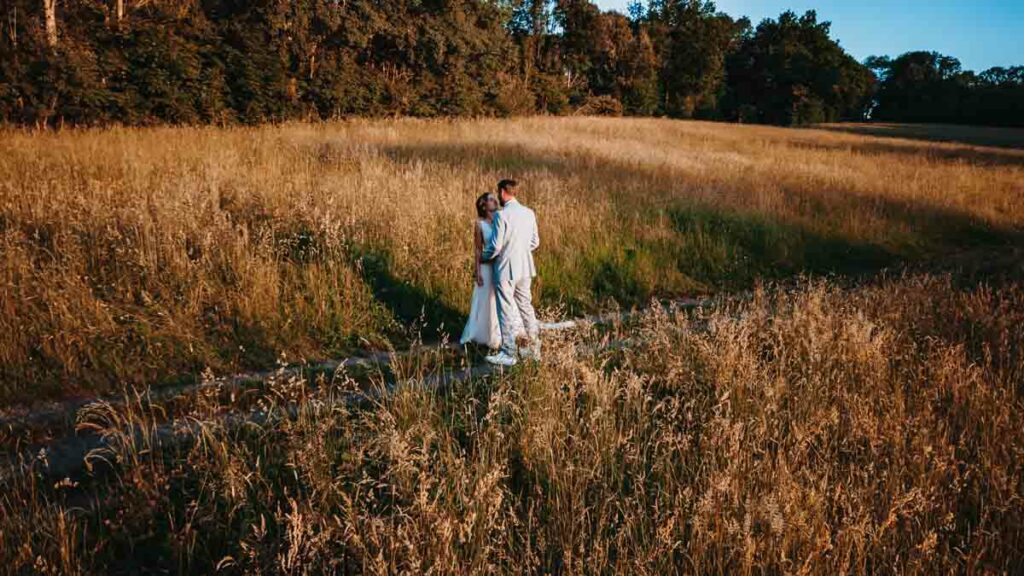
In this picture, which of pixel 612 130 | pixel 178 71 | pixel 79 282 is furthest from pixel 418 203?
pixel 612 130

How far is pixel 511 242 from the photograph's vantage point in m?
6.47

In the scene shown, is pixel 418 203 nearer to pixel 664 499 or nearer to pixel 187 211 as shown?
pixel 187 211

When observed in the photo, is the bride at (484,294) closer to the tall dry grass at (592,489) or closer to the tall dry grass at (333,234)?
the tall dry grass at (333,234)

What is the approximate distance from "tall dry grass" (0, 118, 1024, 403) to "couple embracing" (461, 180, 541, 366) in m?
0.84

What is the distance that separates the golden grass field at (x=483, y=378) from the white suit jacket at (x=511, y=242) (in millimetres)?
1060

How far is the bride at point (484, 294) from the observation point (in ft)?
21.9

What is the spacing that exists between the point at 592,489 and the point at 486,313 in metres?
3.47

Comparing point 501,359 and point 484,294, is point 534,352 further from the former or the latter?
point 484,294

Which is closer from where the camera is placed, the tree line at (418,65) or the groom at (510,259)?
the groom at (510,259)

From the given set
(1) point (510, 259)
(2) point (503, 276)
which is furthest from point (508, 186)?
(2) point (503, 276)

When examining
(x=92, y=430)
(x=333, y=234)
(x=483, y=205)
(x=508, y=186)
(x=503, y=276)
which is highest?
(x=508, y=186)

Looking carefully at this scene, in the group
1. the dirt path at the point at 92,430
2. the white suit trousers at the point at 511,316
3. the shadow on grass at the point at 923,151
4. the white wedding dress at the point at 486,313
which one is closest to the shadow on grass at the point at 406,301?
the white wedding dress at the point at 486,313

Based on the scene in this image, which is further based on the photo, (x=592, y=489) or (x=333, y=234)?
(x=333, y=234)

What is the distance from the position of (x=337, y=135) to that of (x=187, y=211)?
956 centimetres
